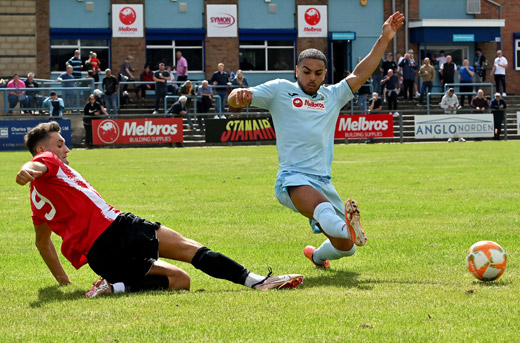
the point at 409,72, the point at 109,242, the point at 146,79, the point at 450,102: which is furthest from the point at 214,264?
the point at 409,72

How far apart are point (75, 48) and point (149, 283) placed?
118 feet

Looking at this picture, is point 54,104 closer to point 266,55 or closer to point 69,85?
point 69,85

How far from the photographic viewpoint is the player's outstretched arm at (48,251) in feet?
23.0

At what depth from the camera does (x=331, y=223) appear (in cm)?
688

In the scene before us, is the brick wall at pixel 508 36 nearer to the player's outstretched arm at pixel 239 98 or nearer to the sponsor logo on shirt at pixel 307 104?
the sponsor logo on shirt at pixel 307 104

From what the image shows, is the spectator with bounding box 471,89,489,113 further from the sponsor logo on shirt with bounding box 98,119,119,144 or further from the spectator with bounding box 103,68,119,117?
the sponsor logo on shirt with bounding box 98,119,119,144

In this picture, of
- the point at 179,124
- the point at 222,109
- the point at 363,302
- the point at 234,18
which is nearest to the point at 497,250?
the point at 363,302

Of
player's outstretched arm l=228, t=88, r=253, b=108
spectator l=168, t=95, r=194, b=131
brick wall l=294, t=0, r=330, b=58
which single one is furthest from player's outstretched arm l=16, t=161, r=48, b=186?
brick wall l=294, t=0, r=330, b=58

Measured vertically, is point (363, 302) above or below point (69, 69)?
below

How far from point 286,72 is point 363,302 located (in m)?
38.5

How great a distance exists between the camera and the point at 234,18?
→ 42688mm

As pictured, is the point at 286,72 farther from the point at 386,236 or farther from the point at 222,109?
the point at 386,236

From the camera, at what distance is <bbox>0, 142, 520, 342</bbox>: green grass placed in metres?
5.18

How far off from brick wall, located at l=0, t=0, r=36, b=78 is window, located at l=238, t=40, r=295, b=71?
10.1 metres
